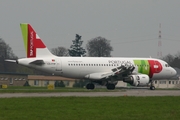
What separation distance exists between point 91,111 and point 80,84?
5677 cm

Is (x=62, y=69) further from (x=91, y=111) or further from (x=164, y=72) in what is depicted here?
(x=91, y=111)

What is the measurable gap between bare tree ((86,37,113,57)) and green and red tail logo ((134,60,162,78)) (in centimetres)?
8955

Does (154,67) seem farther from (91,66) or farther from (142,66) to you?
(91,66)

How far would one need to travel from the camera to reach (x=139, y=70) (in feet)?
212

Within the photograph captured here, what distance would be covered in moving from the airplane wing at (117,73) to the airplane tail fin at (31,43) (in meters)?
6.45

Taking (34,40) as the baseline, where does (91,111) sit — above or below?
below

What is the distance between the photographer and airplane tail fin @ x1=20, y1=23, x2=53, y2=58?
6000cm

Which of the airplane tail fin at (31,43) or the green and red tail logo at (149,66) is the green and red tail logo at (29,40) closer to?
the airplane tail fin at (31,43)

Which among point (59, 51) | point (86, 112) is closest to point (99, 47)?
point (59, 51)

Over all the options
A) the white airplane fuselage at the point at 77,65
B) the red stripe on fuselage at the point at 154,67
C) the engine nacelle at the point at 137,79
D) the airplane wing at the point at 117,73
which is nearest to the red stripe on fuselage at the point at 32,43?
the white airplane fuselage at the point at 77,65

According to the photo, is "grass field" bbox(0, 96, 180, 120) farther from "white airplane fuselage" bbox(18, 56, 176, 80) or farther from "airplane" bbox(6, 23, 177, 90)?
"airplane" bbox(6, 23, 177, 90)

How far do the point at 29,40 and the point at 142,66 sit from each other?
46.5ft

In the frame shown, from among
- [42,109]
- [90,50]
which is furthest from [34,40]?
[90,50]

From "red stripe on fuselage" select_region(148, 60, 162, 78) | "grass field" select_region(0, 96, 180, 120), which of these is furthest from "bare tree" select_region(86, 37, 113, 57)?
"grass field" select_region(0, 96, 180, 120)
